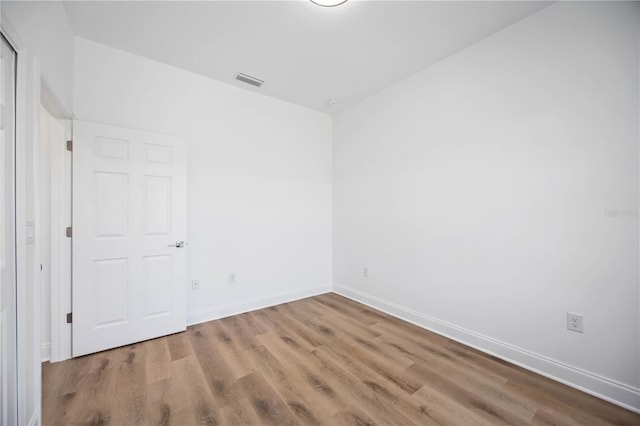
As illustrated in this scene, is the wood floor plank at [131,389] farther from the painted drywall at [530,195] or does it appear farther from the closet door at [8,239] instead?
the painted drywall at [530,195]

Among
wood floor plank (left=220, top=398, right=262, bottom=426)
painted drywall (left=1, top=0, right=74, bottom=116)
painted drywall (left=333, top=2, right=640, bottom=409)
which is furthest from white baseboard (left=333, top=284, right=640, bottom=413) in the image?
painted drywall (left=1, top=0, right=74, bottom=116)

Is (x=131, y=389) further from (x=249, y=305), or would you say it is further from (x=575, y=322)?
(x=575, y=322)

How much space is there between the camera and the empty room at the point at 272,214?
160 centimetres

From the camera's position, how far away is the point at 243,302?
125 inches

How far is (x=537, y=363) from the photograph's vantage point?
78.5 inches

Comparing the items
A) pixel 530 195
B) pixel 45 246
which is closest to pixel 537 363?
pixel 530 195

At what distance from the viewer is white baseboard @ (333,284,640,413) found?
1655 mm

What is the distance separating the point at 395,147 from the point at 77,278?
3.34 meters

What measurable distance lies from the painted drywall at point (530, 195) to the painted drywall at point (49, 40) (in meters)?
2.98

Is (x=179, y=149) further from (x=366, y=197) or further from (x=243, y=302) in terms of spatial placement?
(x=366, y=197)

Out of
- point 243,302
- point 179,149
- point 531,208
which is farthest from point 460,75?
point 243,302

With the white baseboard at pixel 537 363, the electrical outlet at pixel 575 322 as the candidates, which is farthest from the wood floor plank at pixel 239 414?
the electrical outlet at pixel 575 322

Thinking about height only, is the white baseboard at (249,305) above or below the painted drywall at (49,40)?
below

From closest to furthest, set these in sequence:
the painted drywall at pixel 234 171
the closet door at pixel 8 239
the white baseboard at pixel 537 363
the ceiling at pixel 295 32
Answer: the closet door at pixel 8 239 < the white baseboard at pixel 537 363 < the ceiling at pixel 295 32 < the painted drywall at pixel 234 171
